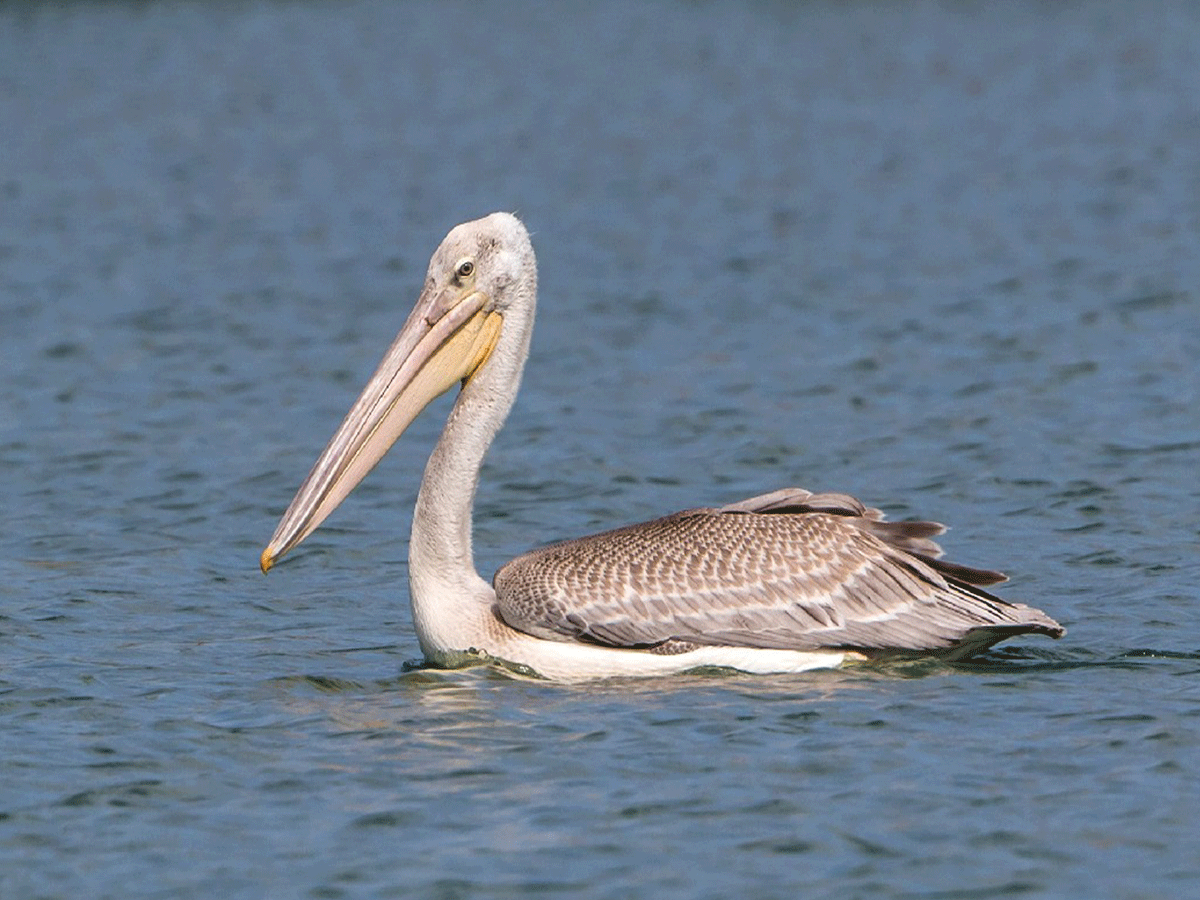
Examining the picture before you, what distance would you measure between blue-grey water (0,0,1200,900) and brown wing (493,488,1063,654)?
0.69 feet

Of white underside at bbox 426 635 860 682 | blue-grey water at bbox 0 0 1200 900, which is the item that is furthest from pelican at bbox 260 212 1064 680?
blue-grey water at bbox 0 0 1200 900

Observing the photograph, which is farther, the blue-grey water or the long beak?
the long beak

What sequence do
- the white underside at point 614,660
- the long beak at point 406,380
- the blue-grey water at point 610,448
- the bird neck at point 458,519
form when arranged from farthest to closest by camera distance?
1. the long beak at point 406,380
2. the bird neck at point 458,519
3. the white underside at point 614,660
4. the blue-grey water at point 610,448

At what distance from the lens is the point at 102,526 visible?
10.2 m

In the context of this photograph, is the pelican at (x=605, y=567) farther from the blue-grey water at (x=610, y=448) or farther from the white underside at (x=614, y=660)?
the blue-grey water at (x=610, y=448)

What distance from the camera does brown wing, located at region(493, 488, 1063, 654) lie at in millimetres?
7348

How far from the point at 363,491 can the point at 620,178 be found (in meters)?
10.1

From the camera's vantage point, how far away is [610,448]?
37.5 feet

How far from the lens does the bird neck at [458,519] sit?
7445mm

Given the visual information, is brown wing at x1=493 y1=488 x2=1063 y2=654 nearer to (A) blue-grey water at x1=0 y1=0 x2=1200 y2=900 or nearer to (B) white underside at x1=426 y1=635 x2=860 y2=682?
(B) white underside at x1=426 y1=635 x2=860 y2=682

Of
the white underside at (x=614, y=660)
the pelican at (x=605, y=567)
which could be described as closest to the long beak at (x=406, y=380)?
the pelican at (x=605, y=567)

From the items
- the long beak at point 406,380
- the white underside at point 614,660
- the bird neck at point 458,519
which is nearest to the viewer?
the white underside at point 614,660

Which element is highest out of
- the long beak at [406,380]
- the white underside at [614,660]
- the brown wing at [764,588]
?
the long beak at [406,380]

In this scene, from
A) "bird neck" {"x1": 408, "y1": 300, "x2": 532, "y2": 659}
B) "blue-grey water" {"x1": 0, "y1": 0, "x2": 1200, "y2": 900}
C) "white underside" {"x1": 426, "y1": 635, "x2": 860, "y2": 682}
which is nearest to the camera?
"blue-grey water" {"x1": 0, "y1": 0, "x2": 1200, "y2": 900}
